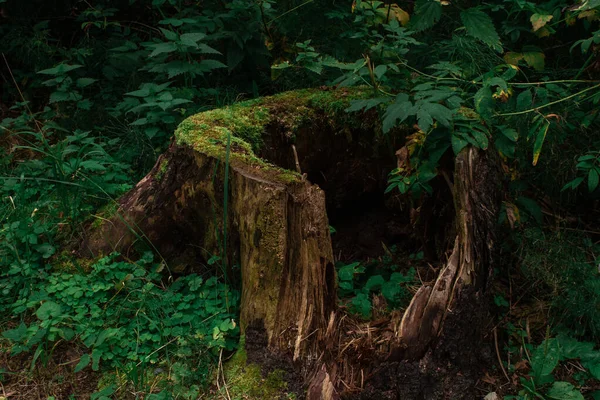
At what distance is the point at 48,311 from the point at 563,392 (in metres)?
2.31

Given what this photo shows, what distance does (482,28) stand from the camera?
340 centimetres

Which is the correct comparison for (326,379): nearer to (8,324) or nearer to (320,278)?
(320,278)

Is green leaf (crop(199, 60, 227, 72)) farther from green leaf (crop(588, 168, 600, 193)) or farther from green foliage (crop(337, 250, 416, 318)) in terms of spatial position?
green leaf (crop(588, 168, 600, 193))

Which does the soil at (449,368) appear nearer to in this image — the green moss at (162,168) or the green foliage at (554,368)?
the green foliage at (554,368)

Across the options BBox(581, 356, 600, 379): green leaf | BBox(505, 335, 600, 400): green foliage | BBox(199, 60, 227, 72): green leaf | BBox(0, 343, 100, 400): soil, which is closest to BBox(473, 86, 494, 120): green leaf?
BBox(505, 335, 600, 400): green foliage

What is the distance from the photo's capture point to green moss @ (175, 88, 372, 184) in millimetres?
3006

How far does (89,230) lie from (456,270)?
6.37 ft

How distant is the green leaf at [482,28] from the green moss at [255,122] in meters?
0.70

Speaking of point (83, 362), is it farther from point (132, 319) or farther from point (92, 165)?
point (92, 165)

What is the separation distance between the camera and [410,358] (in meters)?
2.63

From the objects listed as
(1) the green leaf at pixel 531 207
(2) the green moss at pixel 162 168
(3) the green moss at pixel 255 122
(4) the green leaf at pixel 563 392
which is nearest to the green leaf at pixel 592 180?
(1) the green leaf at pixel 531 207

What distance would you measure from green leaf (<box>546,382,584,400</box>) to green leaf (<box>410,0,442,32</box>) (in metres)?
1.92

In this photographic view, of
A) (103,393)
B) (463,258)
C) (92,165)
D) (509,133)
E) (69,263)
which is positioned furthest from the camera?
(92,165)

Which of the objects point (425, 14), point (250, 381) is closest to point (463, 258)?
point (250, 381)
